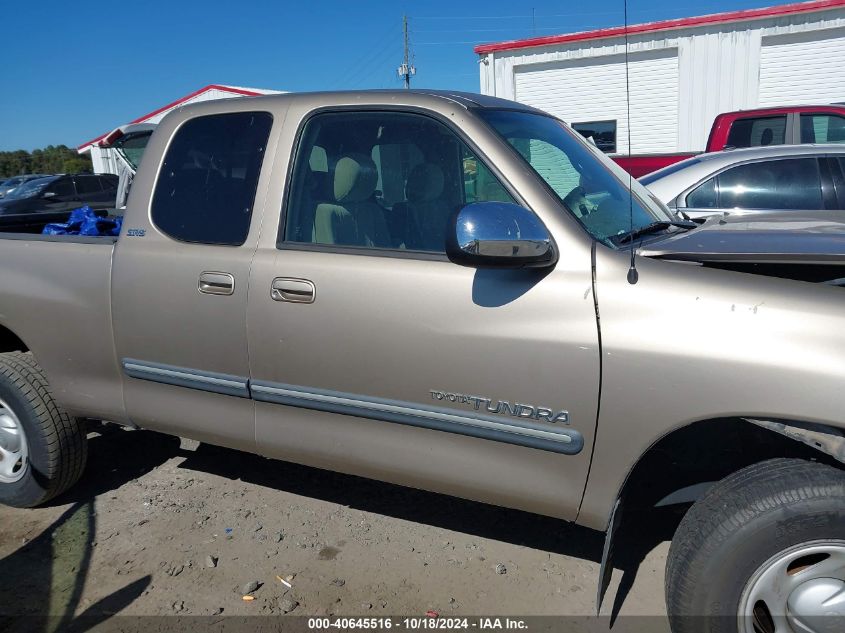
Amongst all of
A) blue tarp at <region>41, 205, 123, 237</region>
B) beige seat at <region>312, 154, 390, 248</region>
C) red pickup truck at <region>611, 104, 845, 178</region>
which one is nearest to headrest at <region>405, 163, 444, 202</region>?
beige seat at <region>312, 154, 390, 248</region>

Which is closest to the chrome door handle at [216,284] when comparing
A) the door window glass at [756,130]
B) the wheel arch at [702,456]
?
the wheel arch at [702,456]

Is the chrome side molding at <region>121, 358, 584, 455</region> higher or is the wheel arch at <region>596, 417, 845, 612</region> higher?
the chrome side molding at <region>121, 358, 584, 455</region>

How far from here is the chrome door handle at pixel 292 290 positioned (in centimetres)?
256

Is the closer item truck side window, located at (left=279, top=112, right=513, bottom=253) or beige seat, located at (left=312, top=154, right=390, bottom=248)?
truck side window, located at (left=279, top=112, right=513, bottom=253)

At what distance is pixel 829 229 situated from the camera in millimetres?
2424

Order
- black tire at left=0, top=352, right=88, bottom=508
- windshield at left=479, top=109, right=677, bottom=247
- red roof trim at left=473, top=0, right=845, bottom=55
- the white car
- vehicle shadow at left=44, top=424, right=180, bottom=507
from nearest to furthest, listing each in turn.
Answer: windshield at left=479, top=109, right=677, bottom=247, black tire at left=0, top=352, right=88, bottom=508, vehicle shadow at left=44, top=424, right=180, bottom=507, the white car, red roof trim at left=473, top=0, right=845, bottom=55

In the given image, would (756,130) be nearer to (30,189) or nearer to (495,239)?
(495,239)

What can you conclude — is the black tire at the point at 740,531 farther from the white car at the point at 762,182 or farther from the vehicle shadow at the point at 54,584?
the white car at the point at 762,182

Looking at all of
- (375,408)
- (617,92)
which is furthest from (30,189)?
(375,408)

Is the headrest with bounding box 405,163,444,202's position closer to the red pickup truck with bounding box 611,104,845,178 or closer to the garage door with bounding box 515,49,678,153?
the red pickup truck with bounding box 611,104,845,178

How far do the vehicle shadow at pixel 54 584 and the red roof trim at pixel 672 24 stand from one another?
15.3 metres

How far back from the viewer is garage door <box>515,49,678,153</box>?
15.9 m

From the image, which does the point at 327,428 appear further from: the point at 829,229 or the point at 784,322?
the point at 829,229

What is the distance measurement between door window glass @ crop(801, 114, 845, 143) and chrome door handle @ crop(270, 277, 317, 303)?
811cm
